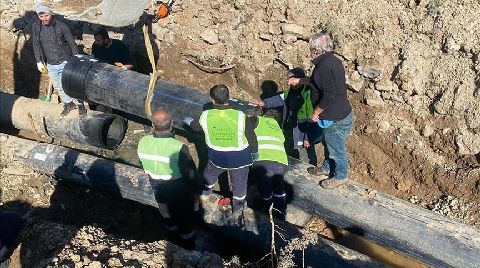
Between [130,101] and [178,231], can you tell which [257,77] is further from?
[178,231]

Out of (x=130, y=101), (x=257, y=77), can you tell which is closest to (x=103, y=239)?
(x=130, y=101)

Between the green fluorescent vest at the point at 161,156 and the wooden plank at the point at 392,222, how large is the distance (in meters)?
1.51

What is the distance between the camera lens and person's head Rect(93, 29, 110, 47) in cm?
701

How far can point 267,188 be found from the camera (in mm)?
5402

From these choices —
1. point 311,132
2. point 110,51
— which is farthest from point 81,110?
point 311,132

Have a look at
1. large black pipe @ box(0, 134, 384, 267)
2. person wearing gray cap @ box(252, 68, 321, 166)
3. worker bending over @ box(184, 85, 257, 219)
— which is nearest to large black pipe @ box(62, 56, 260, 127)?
person wearing gray cap @ box(252, 68, 321, 166)

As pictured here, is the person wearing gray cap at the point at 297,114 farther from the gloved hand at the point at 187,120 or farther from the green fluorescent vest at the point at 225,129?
the green fluorescent vest at the point at 225,129

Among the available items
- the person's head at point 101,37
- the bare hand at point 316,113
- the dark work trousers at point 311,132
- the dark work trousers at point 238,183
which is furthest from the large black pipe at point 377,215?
the person's head at point 101,37

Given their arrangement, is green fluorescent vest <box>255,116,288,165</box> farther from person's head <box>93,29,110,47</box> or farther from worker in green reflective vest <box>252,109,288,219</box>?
person's head <box>93,29,110,47</box>

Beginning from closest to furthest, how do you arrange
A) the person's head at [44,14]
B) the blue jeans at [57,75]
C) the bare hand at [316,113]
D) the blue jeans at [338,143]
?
1. the bare hand at [316,113]
2. the blue jeans at [338,143]
3. the person's head at [44,14]
4. the blue jeans at [57,75]

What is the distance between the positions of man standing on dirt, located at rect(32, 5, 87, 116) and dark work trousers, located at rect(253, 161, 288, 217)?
3272mm

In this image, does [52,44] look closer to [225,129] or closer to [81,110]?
[81,110]

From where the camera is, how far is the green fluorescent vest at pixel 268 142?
5.20m

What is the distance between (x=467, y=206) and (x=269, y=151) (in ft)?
8.98
